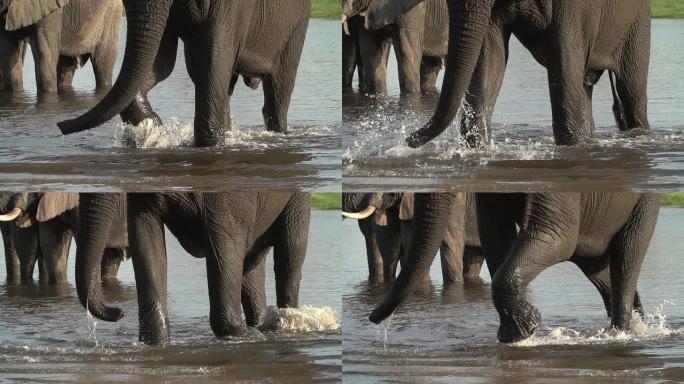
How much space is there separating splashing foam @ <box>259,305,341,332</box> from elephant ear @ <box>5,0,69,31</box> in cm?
356

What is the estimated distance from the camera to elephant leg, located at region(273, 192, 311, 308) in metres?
6.91

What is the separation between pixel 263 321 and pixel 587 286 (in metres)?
1.92

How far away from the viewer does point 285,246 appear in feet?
22.9

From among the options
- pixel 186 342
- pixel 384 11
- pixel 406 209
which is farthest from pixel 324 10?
pixel 186 342

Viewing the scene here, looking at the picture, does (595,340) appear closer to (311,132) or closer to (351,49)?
(311,132)

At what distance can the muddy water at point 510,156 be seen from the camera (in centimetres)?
628

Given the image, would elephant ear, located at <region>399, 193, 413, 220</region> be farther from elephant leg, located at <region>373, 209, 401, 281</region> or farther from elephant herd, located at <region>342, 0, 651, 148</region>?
elephant herd, located at <region>342, 0, 651, 148</region>

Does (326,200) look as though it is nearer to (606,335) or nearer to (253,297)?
(253,297)

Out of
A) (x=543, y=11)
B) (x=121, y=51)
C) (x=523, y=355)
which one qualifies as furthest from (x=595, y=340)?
(x=121, y=51)

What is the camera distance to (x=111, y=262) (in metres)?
9.43

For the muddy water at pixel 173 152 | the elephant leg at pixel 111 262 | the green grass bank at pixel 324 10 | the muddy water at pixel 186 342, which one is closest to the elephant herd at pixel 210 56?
the muddy water at pixel 173 152

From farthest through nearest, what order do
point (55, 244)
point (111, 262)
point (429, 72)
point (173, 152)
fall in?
point (55, 244)
point (111, 262)
point (429, 72)
point (173, 152)

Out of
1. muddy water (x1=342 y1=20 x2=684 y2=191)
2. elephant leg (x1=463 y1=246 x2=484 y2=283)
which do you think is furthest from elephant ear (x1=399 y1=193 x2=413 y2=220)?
muddy water (x1=342 y1=20 x2=684 y2=191)

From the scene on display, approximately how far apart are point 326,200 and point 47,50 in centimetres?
172
